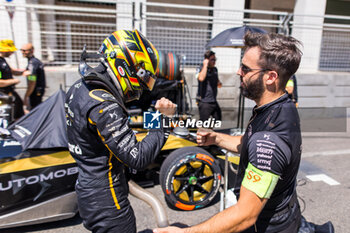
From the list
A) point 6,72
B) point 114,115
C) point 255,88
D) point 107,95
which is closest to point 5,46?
point 6,72

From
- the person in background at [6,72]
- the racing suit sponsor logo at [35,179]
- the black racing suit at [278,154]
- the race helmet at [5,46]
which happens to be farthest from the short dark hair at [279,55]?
the race helmet at [5,46]

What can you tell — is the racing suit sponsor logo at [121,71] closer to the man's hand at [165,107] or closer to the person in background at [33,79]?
the man's hand at [165,107]

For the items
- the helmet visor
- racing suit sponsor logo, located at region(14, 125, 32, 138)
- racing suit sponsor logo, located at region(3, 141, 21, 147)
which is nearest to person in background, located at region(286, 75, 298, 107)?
the helmet visor

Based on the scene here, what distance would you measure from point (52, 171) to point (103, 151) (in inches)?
54.5

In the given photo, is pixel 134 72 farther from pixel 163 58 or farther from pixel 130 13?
pixel 130 13

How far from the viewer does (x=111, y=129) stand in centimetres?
149

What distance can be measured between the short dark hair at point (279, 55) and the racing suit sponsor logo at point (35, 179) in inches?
86.2

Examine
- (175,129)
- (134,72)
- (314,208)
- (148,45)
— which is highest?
(148,45)

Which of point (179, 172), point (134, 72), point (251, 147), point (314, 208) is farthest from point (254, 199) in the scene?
point (314, 208)

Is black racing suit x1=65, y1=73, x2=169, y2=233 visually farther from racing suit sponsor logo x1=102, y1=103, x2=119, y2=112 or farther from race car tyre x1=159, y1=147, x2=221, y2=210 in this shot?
race car tyre x1=159, y1=147, x2=221, y2=210

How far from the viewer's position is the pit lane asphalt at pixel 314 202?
304 cm

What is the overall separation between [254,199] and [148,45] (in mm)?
1147

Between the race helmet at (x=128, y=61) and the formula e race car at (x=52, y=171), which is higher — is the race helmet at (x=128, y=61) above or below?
above

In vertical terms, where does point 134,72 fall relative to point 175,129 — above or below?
above
